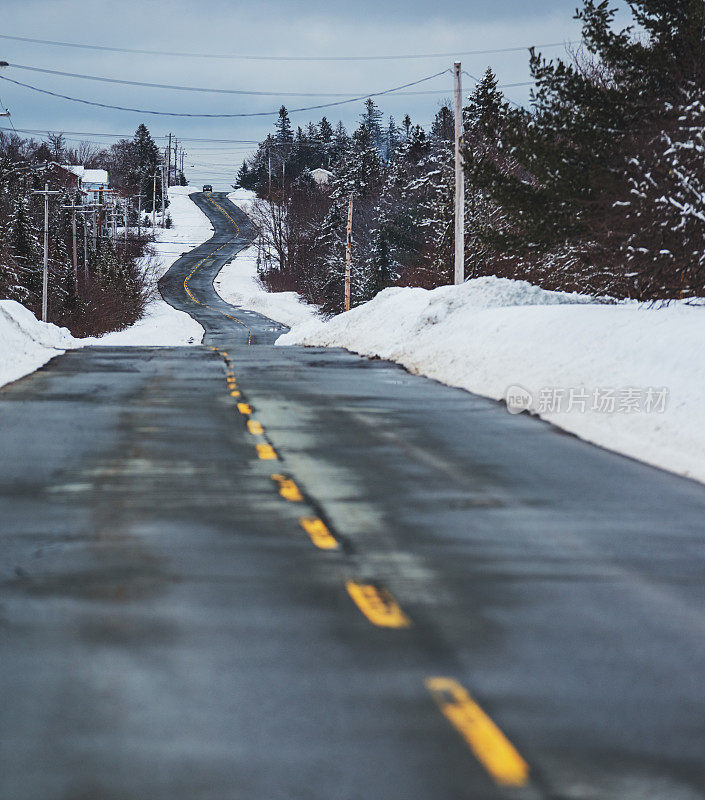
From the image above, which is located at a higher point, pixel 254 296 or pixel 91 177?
pixel 91 177

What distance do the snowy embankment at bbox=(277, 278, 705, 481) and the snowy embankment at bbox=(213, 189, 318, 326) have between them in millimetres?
75764

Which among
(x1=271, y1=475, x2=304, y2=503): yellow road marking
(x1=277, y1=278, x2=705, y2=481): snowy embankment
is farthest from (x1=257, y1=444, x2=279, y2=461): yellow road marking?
(x1=277, y1=278, x2=705, y2=481): snowy embankment

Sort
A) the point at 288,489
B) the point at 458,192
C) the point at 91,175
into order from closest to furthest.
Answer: the point at 288,489 → the point at 458,192 → the point at 91,175

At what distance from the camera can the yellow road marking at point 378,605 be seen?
20.1ft

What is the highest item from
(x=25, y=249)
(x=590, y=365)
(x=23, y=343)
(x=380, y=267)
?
(x=25, y=249)

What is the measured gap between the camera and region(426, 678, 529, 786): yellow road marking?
165 inches

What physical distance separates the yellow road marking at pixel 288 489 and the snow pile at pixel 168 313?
2513 centimetres

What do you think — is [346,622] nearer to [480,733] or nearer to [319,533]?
[480,733]

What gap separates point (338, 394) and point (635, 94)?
562 inches

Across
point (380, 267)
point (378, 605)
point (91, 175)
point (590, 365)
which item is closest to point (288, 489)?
point (378, 605)

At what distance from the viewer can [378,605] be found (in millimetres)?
6484

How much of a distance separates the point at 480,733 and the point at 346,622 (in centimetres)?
167

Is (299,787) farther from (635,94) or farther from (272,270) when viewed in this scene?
(272,270)

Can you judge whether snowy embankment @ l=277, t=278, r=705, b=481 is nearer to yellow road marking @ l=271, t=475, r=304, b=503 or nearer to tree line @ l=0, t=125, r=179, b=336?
yellow road marking @ l=271, t=475, r=304, b=503
